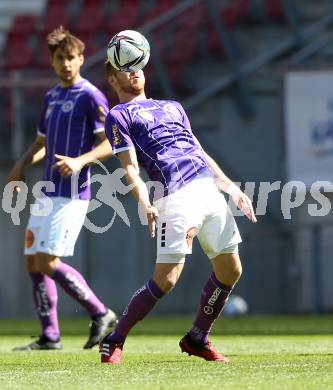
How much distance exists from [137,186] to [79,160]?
1.49 meters

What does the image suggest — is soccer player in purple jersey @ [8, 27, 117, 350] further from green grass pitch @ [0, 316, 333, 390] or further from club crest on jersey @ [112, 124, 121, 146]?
club crest on jersey @ [112, 124, 121, 146]

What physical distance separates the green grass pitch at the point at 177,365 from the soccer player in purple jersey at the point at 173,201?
0.75 ft

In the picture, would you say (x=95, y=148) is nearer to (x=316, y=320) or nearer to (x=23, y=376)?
(x=23, y=376)

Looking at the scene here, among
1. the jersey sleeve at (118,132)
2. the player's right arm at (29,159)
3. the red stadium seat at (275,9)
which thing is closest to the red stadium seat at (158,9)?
the red stadium seat at (275,9)

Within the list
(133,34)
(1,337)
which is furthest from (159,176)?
(1,337)

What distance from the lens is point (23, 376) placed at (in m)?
6.40

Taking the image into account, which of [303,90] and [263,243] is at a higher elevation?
[303,90]

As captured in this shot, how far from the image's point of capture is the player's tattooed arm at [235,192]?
696 centimetres

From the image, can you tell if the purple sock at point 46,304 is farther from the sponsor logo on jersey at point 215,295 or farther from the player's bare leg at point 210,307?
the sponsor logo on jersey at point 215,295

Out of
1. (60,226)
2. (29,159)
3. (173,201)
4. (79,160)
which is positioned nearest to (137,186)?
(173,201)

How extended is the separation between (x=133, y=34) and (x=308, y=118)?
29.2 ft

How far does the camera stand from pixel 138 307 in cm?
694

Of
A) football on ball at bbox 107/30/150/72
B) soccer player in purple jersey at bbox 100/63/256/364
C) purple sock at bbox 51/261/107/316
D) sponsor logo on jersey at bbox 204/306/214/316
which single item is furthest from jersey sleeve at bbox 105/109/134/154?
purple sock at bbox 51/261/107/316

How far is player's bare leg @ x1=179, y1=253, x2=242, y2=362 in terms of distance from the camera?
281 inches
